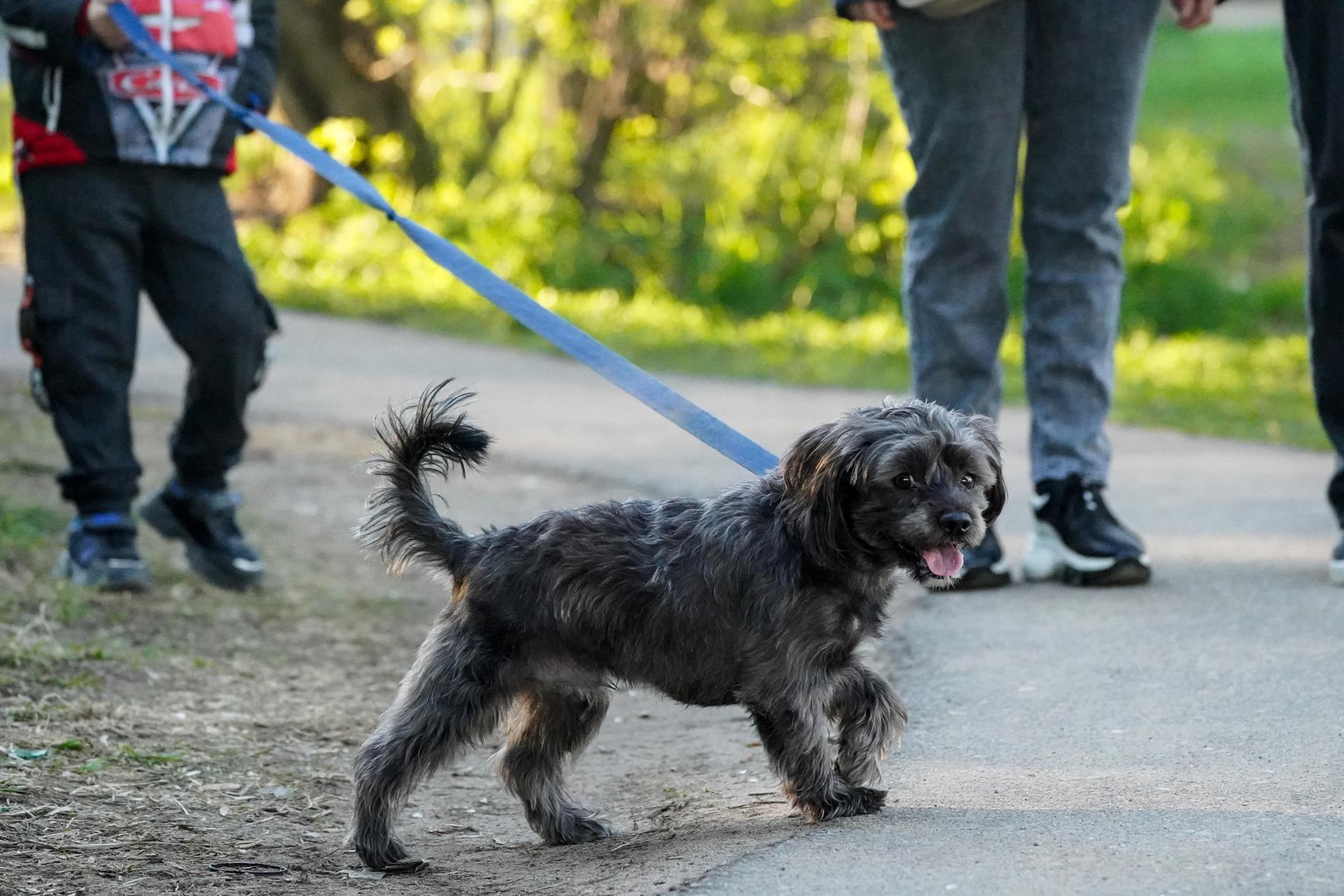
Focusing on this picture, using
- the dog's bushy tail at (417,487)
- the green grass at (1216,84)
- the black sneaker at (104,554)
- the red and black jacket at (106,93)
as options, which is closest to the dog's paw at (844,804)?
the dog's bushy tail at (417,487)

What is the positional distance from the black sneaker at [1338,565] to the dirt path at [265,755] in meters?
1.91

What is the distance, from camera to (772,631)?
3.47 metres

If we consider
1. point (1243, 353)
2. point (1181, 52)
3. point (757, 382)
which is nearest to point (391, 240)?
point (757, 382)

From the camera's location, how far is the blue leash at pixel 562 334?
12.7 ft

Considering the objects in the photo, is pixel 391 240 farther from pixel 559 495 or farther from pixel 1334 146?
pixel 1334 146

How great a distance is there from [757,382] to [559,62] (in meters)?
6.20

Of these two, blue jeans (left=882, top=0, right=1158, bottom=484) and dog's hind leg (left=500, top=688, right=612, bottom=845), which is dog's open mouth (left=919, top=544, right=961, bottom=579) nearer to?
dog's hind leg (left=500, top=688, right=612, bottom=845)

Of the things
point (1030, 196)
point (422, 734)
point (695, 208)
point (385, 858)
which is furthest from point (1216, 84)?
point (385, 858)

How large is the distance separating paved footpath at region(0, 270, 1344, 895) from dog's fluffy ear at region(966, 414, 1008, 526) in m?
0.58

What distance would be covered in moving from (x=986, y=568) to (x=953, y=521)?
1888 mm

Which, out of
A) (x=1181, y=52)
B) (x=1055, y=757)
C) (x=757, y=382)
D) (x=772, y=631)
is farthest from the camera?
(x=1181, y=52)

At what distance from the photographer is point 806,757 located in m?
3.43

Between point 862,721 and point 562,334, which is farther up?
point 562,334

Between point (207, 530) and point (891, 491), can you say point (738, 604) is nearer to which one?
point (891, 491)
